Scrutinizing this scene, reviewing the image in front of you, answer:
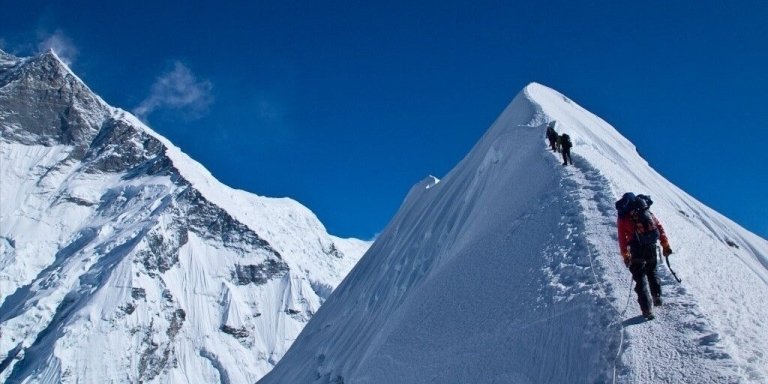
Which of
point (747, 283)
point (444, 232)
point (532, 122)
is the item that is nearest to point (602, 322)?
point (747, 283)

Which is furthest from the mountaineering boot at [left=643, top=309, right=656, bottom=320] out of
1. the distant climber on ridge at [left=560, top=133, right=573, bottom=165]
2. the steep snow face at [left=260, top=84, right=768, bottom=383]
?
the distant climber on ridge at [left=560, top=133, right=573, bottom=165]

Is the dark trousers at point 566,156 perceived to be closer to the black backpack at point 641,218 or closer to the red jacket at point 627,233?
the black backpack at point 641,218

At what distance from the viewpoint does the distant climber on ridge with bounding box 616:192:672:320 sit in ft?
22.8

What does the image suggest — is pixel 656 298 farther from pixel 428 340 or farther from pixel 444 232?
pixel 444 232

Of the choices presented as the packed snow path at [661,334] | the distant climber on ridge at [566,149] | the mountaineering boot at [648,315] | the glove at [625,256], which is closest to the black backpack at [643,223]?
the glove at [625,256]

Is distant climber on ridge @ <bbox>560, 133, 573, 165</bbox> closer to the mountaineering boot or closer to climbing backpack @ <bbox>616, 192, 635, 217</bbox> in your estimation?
climbing backpack @ <bbox>616, 192, 635, 217</bbox>

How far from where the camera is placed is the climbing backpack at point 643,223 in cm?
722

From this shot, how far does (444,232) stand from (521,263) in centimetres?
Result: 1142

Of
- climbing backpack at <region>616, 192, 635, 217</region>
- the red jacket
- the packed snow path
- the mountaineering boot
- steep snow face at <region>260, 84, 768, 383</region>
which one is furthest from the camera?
climbing backpack at <region>616, 192, 635, 217</region>

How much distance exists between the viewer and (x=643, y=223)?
7.31m

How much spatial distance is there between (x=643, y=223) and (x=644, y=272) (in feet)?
2.14

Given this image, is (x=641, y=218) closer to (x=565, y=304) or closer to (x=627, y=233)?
(x=627, y=233)

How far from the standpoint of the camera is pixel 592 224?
981cm

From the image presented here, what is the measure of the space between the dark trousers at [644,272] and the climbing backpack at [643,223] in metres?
0.09
